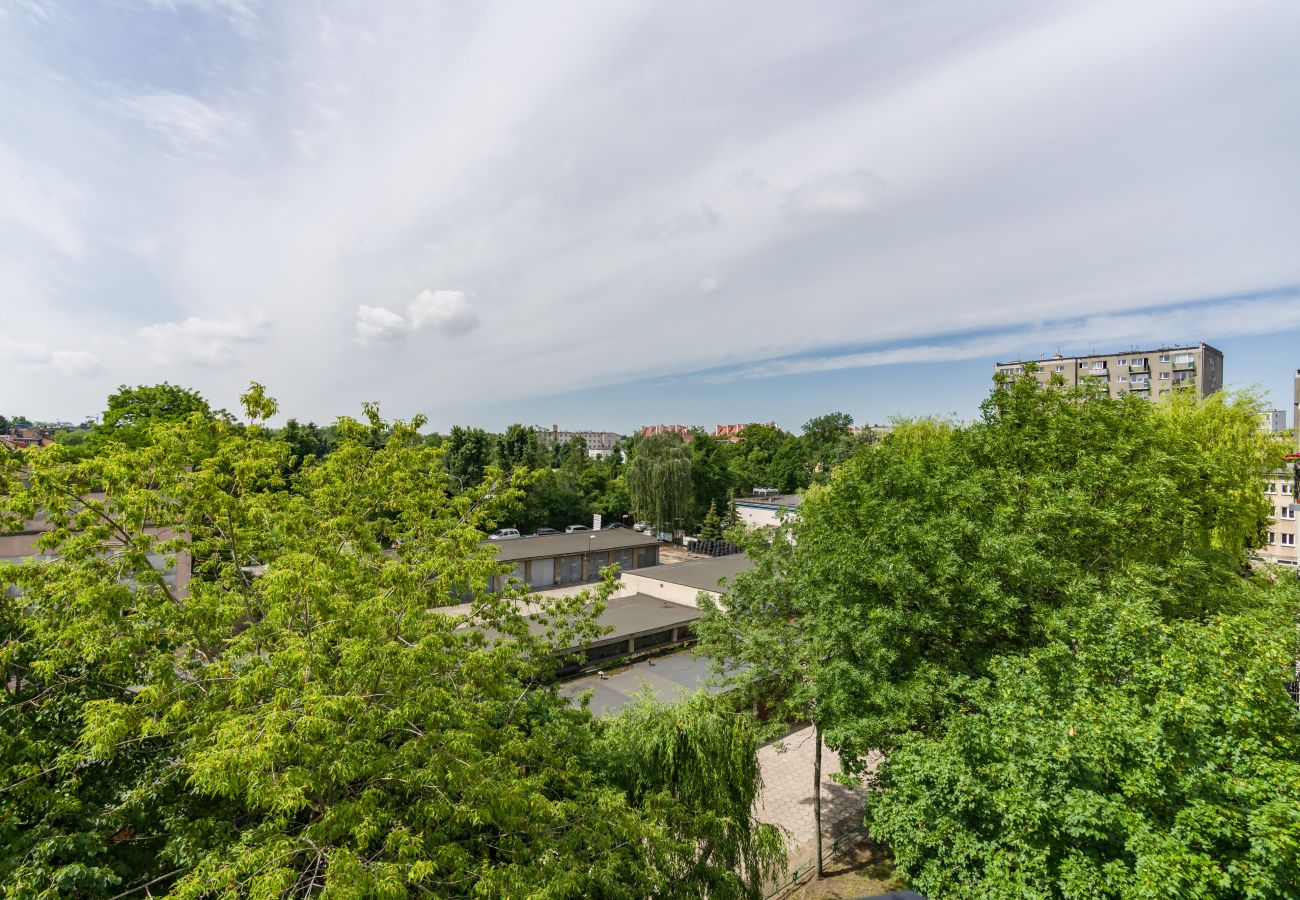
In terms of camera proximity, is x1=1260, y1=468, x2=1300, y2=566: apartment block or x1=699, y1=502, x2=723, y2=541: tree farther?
x1=699, y1=502, x2=723, y2=541: tree

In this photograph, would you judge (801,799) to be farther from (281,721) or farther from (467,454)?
(467,454)

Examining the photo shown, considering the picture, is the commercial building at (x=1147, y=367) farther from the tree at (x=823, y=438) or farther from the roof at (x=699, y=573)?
the roof at (x=699, y=573)

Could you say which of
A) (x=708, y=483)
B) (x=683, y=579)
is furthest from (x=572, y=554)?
(x=708, y=483)

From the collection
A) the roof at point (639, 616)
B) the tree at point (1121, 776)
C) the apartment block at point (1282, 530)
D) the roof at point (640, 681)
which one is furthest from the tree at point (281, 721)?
the apartment block at point (1282, 530)

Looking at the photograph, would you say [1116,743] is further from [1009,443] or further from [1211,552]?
[1211,552]

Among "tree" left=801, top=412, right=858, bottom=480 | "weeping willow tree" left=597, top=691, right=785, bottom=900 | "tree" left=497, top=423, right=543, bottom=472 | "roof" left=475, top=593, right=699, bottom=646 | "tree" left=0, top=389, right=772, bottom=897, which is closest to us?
"tree" left=0, top=389, right=772, bottom=897

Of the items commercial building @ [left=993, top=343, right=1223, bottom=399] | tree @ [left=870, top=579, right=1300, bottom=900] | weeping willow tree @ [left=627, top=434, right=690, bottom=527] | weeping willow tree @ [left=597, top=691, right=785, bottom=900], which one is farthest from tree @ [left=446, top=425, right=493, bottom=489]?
commercial building @ [left=993, top=343, right=1223, bottom=399]

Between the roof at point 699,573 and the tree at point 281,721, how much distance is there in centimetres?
1694

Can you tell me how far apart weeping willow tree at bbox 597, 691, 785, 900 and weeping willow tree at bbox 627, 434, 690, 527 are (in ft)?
115

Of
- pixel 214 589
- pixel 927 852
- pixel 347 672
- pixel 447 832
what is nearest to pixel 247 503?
pixel 214 589

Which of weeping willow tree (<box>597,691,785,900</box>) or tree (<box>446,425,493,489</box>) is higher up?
tree (<box>446,425,493,489</box>)

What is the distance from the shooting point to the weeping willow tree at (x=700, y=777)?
8.70 meters

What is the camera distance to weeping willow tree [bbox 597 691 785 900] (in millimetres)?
8703

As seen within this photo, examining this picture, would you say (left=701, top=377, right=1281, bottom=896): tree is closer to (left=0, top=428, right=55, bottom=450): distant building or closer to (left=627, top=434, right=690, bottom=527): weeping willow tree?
(left=0, top=428, right=55, bottom=450): distant building
